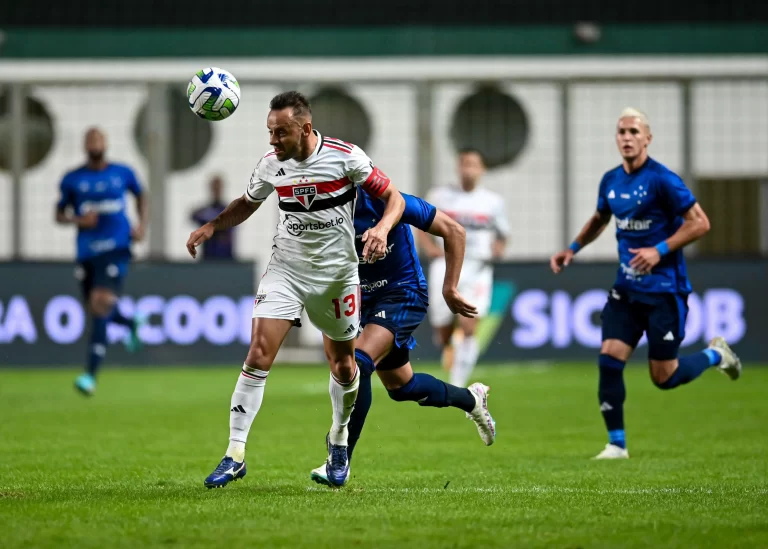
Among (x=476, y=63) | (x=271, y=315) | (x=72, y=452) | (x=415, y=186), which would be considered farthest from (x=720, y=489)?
A: (x=476, y=63)

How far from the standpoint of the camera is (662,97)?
62.1 feet

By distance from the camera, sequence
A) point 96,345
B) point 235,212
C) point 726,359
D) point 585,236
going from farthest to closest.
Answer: point 96,345 < point 726,359 < point 585,236 < point 235,212

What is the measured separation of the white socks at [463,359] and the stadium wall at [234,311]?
163 inches

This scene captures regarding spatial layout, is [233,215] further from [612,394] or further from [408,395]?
[612,394]

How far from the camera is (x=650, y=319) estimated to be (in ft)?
30.7

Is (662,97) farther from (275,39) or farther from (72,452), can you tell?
(72,452)

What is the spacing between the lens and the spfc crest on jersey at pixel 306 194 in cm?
717

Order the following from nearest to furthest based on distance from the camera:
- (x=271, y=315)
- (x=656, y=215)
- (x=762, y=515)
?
(x=762, y=515) < (x=271, y=315) < (x=656, y=215)

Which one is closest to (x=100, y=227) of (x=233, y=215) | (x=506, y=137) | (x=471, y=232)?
(x=471, y=232)

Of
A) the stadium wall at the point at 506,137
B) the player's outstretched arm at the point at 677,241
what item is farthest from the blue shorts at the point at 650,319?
the stadium wall at the point at 506,137

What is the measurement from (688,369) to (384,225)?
3.52 m

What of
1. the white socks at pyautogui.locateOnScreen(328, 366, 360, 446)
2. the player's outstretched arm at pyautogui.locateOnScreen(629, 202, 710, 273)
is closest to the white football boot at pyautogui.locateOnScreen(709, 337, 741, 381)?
the player's outstretched arm at pyautogui.locateOnScreen(629, 202, 710, 273)

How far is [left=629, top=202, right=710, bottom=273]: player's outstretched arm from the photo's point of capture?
354 inches

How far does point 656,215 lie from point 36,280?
11.0 m
